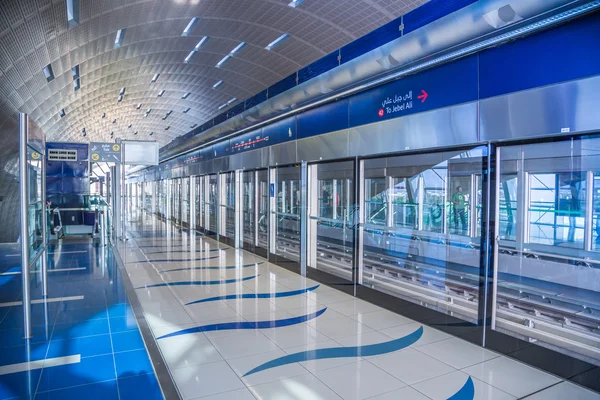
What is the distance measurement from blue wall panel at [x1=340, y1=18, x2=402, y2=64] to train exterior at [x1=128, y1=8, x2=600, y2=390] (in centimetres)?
65

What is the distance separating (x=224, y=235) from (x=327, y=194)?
5.87m

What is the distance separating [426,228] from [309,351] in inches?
129

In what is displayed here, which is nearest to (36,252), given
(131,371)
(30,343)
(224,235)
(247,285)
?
(30,343)

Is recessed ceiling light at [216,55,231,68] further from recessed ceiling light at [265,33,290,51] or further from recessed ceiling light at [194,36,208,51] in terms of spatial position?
recessed ceiling light at [265,33,290,51]

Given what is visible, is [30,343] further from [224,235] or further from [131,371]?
[224,235]

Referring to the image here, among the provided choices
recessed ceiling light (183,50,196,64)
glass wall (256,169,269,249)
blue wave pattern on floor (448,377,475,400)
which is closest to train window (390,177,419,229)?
blue wave pattern on floor (448,377,475,400)

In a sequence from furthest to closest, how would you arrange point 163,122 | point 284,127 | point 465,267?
point 163,122
point 284,127
point 465,267

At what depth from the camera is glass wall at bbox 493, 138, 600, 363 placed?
147 inches

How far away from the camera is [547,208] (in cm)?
412

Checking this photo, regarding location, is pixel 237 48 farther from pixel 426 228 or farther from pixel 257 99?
pixel 426 228

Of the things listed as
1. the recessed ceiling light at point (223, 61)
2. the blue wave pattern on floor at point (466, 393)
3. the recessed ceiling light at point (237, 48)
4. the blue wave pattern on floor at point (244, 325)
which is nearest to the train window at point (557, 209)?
the blue wave pattern on floor at point (466, 393)

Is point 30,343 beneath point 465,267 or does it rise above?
beneath

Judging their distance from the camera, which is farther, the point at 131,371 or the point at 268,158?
the point at 268,158

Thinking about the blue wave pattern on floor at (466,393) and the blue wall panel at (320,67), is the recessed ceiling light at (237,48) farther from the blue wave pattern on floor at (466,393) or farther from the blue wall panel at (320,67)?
the blue wave pattern on floor at (466,393)
